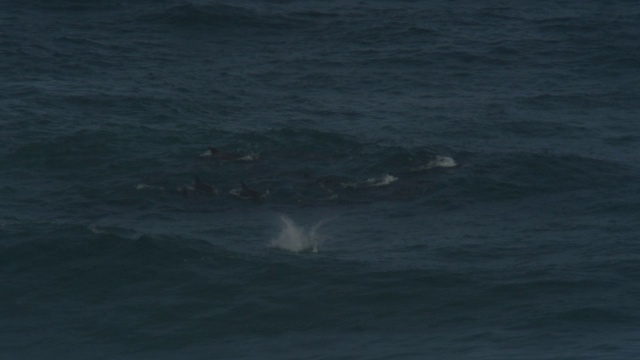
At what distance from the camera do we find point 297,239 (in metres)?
56.8

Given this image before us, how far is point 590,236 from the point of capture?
189 feet

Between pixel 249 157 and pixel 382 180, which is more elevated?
pixel 249 157

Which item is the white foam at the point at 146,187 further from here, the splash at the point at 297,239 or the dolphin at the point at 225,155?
the splash at the point at 297,239

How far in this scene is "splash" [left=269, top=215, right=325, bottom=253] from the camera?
185 ft

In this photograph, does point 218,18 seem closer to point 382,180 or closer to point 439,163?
point 439,163

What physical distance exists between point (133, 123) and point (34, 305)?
21172 mm

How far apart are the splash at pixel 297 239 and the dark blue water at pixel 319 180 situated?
0.13 m

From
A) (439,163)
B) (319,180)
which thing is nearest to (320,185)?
(319,180)

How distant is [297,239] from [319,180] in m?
7.22

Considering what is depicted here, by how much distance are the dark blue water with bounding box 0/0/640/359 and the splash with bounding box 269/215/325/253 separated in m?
0.13

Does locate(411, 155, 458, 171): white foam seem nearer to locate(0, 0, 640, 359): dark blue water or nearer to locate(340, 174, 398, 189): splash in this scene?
locate(0, 0, 640, 359): dark blue water

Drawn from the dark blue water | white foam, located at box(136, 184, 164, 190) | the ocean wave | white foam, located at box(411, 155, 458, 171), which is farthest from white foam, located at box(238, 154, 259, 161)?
the ocean wave

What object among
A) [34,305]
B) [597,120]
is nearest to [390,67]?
[597,120]

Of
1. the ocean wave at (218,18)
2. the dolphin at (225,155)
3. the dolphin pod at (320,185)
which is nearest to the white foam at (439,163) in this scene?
the dolphin pod at (320,185)
